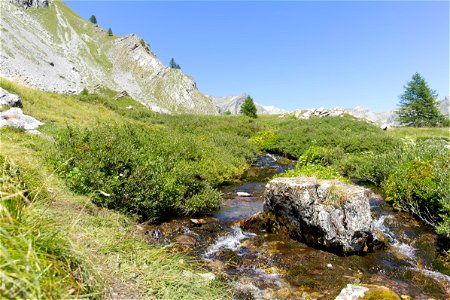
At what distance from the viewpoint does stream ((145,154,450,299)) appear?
7.18 meters

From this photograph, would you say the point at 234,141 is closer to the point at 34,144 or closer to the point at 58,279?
the point at 34,144

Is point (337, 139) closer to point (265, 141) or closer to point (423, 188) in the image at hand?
point (265, 141)

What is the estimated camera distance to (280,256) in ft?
29.1

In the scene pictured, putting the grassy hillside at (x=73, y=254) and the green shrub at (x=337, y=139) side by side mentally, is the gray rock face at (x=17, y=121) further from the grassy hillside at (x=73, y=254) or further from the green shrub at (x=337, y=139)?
the green shrub at (x=337, y=139)

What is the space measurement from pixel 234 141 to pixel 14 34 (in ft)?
325

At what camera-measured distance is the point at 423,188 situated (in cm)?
1117

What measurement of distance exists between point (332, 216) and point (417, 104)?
77636 millimetres

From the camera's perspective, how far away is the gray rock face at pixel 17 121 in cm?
1574

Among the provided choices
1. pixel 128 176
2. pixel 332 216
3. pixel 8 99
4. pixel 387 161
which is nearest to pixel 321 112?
pixel 387 161

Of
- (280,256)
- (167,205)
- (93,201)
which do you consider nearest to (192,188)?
(167,205)

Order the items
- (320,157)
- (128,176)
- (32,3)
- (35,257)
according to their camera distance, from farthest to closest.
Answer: (32,3) → (320,157) → (128,176) → (35,257)

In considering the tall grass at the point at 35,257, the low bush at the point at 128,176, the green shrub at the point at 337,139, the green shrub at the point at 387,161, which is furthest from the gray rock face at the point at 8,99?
the green shrub at the point at 387,161

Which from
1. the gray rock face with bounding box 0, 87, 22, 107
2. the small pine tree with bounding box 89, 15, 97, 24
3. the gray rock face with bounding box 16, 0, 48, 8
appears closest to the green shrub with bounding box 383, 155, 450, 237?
the gray rock face with bounding box 0, 87, 22, 107

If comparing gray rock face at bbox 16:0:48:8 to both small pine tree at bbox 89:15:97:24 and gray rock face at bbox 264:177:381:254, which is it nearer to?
small pine tree at bbox 89:15:97:24
